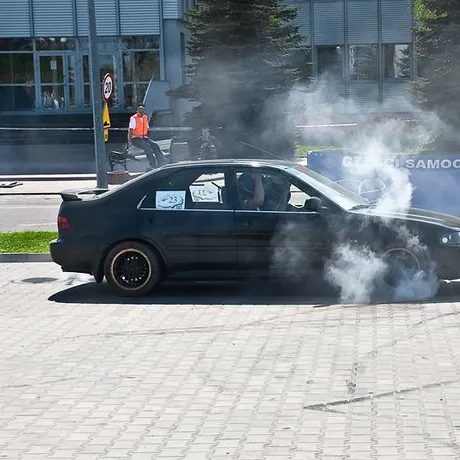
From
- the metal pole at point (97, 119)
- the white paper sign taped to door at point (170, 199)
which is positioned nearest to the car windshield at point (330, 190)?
the white paper sign taped to door at point (170, 199)

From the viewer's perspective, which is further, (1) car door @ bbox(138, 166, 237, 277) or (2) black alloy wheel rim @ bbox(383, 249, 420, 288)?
(1) car door @ bbox(138, 166, 237, 277)

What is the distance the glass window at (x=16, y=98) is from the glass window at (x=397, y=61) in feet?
49.8

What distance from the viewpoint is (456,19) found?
30016 mm

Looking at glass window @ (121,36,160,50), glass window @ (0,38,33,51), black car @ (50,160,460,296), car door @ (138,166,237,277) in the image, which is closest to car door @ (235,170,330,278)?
black car @ (50,160,460,296)

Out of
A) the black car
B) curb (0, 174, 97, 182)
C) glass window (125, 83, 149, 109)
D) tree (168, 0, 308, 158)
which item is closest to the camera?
the black car

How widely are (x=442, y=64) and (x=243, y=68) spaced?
637 cm

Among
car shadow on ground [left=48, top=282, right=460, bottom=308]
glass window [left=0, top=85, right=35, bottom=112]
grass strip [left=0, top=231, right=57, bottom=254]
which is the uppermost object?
glass window [left=0, top=85, right=35, bottom=112]

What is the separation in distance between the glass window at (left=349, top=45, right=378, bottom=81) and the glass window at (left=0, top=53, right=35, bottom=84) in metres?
13.6

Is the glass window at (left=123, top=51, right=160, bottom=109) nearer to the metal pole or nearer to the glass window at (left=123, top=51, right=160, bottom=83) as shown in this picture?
the glass window at (left=123, top=51, right=160, bottom=83)

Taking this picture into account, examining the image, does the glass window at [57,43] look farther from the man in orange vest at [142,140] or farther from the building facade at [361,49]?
the man in orange vest at [142,140]

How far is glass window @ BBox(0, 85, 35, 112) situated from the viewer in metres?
43.5

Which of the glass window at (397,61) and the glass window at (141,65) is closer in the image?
the glass window at (141,65)

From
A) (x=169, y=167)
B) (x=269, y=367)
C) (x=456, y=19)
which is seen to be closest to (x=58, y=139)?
(x=456, y=19)

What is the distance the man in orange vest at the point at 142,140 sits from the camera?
28469 millimetres
